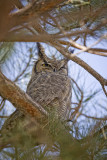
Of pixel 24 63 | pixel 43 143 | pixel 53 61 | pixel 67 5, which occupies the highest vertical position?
pixel 53 61

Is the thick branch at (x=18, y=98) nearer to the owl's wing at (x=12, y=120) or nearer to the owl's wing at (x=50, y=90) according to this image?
the owl's wing at (x=12, y=120)

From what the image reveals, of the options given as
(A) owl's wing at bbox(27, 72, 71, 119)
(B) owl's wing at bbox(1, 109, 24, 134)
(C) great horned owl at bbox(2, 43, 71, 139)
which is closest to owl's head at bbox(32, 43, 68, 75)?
(C) great horned owl at bbox(2, 43, 71, 139)

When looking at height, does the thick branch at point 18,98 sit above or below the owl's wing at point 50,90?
below

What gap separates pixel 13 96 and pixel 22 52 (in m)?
0.88

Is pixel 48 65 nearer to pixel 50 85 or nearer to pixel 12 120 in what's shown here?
pixel 50 85

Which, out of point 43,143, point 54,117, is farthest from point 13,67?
point 43,143

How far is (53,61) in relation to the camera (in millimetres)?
3199

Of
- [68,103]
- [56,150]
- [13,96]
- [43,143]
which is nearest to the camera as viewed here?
[56,150]

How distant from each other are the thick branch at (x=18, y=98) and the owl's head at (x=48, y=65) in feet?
4.35

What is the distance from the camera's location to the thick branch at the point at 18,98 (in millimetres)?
1664

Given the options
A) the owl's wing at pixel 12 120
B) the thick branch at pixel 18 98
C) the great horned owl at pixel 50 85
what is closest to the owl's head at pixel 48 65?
the great horned owl at pixel 50 85

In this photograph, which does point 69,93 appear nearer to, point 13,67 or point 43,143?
point 13,67

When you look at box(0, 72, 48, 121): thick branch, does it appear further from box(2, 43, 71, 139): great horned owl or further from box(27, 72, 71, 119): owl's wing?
box(27, 72, 71, 119): owl's wing

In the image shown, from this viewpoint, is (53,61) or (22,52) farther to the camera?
(53,61)
